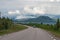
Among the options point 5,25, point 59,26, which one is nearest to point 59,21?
point 59,26

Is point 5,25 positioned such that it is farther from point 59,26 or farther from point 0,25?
point 59,26

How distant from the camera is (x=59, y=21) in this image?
95062 mm

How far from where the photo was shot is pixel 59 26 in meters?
89.8

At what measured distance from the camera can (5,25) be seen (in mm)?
80500

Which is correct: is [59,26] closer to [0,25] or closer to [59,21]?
[59,21]

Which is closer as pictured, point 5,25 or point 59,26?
point 5,25

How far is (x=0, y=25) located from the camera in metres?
77.5

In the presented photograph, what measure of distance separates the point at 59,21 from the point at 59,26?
5.57 metres

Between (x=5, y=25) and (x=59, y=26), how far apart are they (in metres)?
20.6

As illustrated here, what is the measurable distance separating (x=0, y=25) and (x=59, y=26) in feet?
76.1

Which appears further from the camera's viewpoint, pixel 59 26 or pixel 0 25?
pixel 59 26

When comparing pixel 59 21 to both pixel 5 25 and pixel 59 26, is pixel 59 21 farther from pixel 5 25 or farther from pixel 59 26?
pixel 5 25

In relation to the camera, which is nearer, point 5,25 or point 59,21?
point 5,25

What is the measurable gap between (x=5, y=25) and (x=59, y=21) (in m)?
24.0
